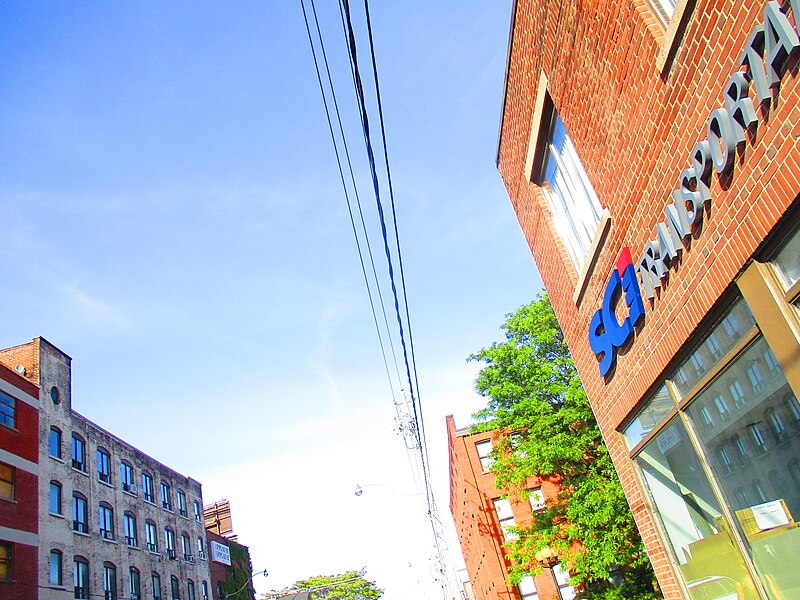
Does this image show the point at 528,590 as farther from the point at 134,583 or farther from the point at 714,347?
Answer: the point at 714,347

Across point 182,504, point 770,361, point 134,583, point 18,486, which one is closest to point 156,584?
point 134,583

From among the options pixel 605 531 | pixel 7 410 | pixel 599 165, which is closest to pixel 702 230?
pixel 599 165

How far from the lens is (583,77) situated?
6.43 meters

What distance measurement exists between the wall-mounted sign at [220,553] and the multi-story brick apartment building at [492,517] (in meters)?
17.8

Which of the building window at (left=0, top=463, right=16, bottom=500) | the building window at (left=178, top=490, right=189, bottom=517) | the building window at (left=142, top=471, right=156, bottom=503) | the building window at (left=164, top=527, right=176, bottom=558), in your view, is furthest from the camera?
the building window at (left=178, top=490, right=189, bottom=517)

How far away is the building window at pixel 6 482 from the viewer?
2185 cm

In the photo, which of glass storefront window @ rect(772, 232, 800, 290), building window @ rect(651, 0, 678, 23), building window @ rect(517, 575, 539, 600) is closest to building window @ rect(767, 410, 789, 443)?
glass storefront window @ rect(772, 232, 800, 290)

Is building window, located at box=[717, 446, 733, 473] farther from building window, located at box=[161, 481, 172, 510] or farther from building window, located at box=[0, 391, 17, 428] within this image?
building window, located at box=[161, 481, 172, 510]

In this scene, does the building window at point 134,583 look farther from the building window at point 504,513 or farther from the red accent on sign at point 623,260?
the red accent on sign at point 623,260

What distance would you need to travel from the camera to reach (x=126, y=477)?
1259 inches

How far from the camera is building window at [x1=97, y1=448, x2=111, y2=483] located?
29466 mm

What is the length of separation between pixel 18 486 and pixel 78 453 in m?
5.37

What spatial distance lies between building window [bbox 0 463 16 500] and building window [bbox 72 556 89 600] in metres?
4.82

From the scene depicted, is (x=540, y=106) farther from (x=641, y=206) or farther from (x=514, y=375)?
(x=514, y=375)
